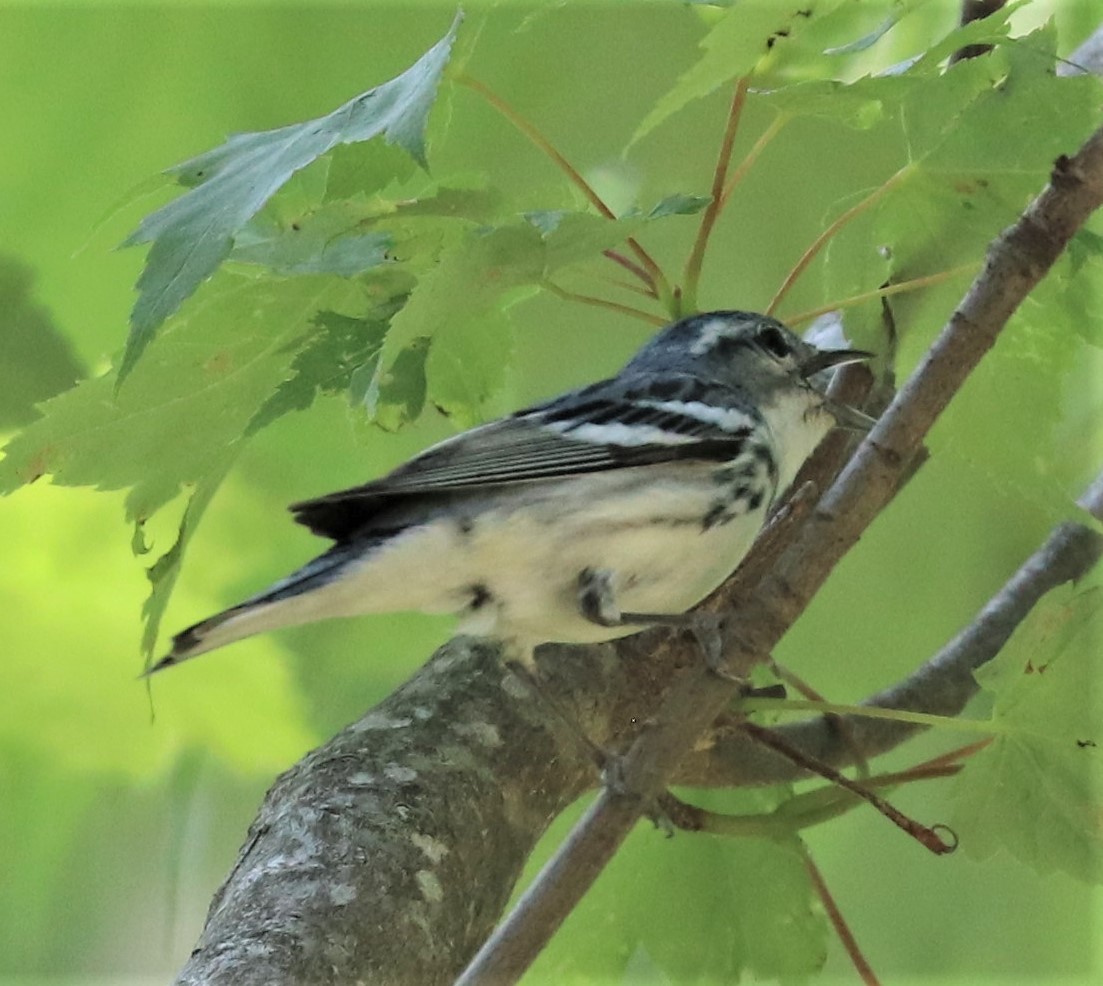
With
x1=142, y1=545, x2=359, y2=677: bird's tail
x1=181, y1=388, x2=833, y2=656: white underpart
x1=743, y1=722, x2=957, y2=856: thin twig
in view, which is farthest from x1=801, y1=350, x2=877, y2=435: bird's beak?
x1=142, y1=545, x2=359, y2=677: bird's tail

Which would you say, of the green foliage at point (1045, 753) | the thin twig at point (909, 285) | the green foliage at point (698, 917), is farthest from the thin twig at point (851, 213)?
the green foliage at point (698, 917)

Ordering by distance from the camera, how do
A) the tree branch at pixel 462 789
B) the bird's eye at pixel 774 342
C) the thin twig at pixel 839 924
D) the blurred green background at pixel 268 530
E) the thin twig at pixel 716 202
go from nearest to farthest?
the tree branch at pixel 462 789 < the thin twig at pixel 716 202 < the thin twig at pixel 839 924 < the bird's eye at pixel 774 342 < the blurred green background at pixel 268 530

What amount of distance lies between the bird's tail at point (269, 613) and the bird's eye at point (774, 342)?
334 millimetres

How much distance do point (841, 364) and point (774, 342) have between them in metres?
0.05

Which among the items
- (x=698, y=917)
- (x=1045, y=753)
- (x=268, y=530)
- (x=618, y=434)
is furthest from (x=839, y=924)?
(x=268, y=530)

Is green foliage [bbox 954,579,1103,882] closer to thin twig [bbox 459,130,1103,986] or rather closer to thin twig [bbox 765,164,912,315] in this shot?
thin twig [bbox 459,130,1103,986]

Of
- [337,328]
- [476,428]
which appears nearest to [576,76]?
[476,428]

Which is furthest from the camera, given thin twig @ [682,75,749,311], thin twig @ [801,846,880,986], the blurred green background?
the blurred green background

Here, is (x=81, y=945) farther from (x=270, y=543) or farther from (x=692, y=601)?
(x=692, y=601)

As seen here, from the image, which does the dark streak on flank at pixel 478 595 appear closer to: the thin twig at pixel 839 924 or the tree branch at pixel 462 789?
the tree branch at pixel 462 789

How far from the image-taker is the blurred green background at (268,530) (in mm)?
930

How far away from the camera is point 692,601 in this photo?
2.21ft

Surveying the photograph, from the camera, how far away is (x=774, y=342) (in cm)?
80

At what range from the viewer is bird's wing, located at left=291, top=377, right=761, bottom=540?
650 millimetres
